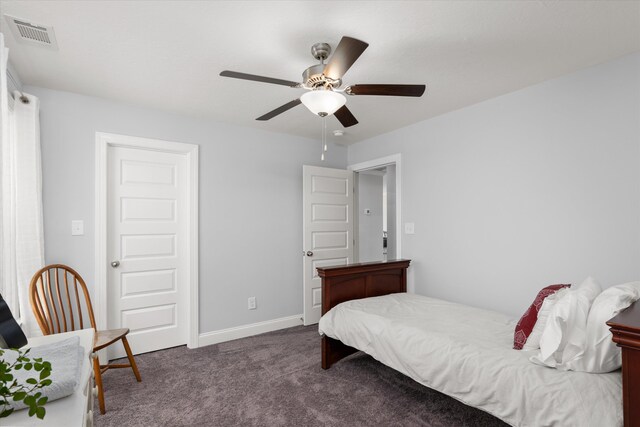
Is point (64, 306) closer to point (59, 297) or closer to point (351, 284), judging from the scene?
point (59, 297)

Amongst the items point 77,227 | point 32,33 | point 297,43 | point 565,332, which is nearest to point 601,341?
point 565,332

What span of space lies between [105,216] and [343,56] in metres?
2.50

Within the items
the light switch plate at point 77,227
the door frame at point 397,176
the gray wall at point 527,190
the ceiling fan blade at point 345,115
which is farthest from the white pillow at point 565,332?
the light switch plate at point 77,227

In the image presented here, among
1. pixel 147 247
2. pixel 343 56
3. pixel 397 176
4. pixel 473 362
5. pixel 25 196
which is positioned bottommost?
pixel 473 362

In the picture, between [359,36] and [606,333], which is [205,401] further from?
[359,36]

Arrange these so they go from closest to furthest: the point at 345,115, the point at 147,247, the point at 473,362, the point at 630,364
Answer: the point at 630,364 → the point at 473,362 → the point at 345,115 → the point at 147,247

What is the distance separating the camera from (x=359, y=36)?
1925mm

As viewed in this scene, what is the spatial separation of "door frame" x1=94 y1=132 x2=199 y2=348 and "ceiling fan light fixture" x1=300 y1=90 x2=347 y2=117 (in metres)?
1.88

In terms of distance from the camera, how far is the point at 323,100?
1.88 meters

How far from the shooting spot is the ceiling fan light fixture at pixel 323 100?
1862mm

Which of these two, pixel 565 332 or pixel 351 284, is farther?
pixel 351 284

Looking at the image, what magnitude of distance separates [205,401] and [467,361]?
1773 millimetres

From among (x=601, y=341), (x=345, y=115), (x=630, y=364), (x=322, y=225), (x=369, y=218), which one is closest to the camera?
(x=630, y=364)

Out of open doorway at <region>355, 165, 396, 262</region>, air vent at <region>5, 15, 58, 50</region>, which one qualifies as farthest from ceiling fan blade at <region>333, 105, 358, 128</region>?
open doorway at <region>355, 165, 396, 262</region>
